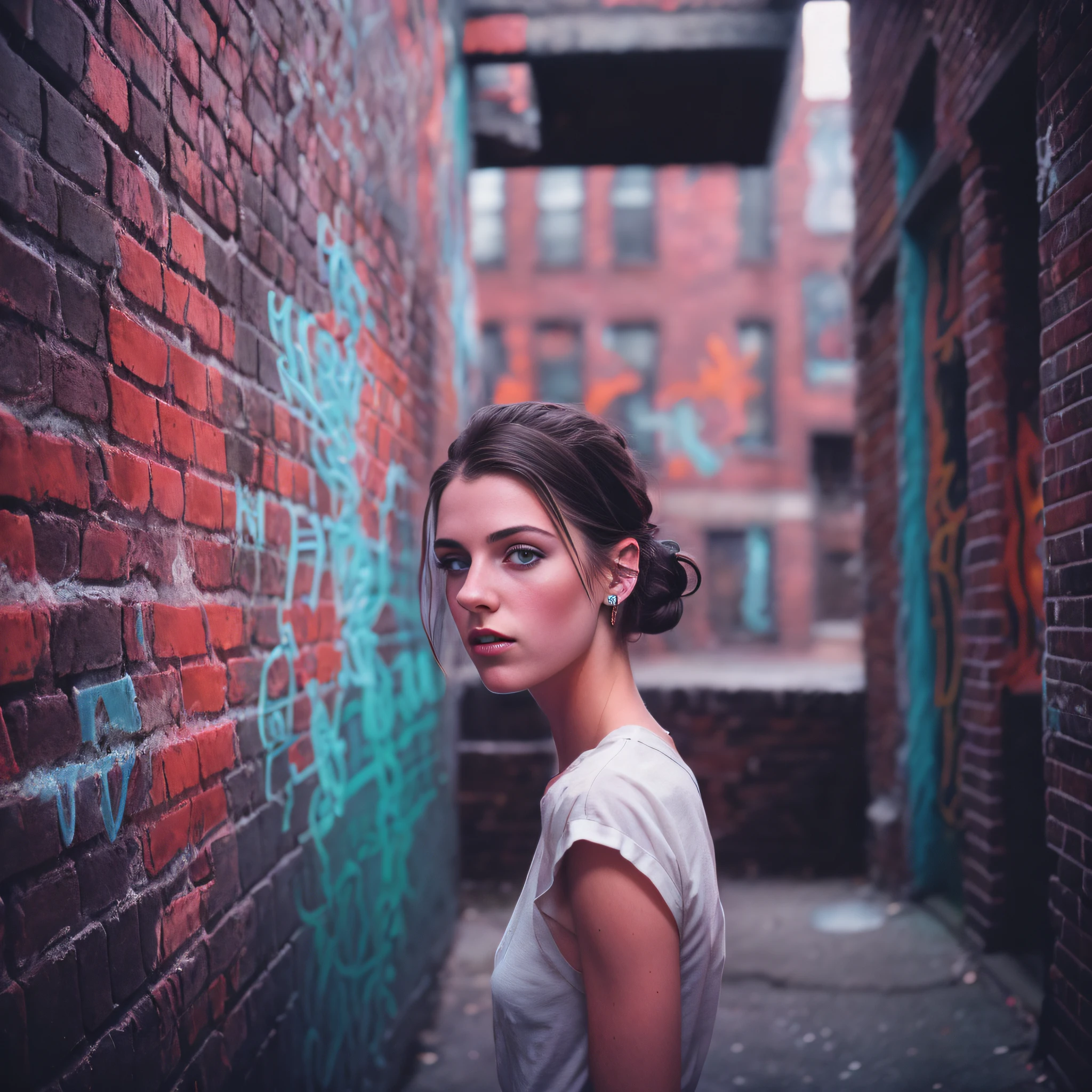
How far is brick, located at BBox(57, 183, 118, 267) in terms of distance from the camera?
1.18 m

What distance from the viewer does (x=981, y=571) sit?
3.51 m

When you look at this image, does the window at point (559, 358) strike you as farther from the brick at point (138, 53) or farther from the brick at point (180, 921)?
the brick at point (180, 921)

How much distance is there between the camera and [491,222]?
17.0m

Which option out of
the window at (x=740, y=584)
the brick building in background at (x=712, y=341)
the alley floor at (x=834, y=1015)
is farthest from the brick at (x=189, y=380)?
the window at (x=740, y=584)

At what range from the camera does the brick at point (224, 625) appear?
5.54 feet

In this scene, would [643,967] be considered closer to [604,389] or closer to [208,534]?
[208,534]

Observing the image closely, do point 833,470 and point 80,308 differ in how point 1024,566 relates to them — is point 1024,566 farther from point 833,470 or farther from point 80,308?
point 833,470

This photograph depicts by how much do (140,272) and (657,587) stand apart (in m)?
1.05

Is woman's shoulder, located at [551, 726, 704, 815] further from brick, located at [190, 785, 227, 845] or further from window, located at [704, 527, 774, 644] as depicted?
window, located at [704, 527, 774, 644]

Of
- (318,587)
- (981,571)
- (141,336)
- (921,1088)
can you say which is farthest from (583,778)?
(981,571)

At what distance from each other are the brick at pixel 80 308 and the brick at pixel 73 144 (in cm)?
14

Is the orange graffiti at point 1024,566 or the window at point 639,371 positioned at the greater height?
the window at point 639,371

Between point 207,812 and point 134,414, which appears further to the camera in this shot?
point 207,812

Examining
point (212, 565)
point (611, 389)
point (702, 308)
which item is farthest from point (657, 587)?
point (702, 308)
